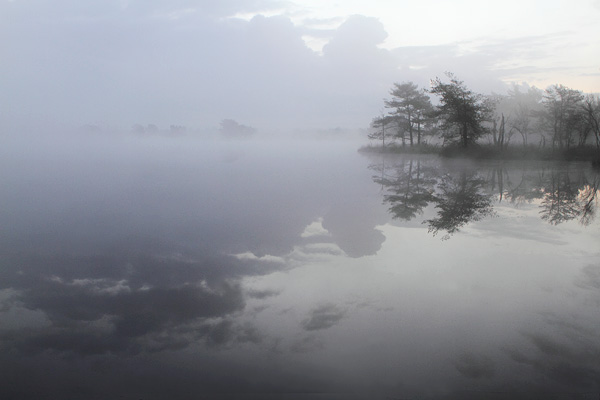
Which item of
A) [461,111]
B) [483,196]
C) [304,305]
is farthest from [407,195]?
[461,111]

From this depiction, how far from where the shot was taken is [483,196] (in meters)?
21.0

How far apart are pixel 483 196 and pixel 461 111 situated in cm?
3185

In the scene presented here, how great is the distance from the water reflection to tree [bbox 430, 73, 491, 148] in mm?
19231

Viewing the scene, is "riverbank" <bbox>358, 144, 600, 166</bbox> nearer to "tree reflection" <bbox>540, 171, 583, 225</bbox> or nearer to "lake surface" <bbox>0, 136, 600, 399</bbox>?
"tree reflection" <bbox>540, 171, 583, 225</bbox>

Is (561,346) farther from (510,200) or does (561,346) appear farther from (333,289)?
(510,200)

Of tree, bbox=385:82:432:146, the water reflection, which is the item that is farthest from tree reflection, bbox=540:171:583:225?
tree, bbox=385:82:432:146

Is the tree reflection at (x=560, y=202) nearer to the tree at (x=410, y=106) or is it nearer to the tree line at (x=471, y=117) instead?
the tree line at (x=471, y=117)

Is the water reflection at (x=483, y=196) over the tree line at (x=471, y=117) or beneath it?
beneath

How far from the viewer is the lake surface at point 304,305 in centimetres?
529

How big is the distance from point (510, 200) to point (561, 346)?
15.7 meters

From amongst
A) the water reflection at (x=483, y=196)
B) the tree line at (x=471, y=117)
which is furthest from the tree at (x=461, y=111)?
the water reflection at (x=483, y=196)

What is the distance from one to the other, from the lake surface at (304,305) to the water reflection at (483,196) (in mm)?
264

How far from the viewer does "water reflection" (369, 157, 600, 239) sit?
1580cm

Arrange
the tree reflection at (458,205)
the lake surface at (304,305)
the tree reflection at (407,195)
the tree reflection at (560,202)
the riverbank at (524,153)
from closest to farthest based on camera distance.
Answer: the lake surface at (304,305), the tree reflection at (458,205), the tree reflection at (560,202), the tree reflection at (407,195), the riverbank at (524,153)
